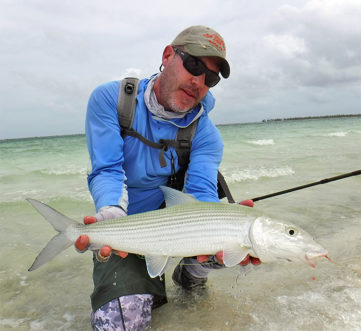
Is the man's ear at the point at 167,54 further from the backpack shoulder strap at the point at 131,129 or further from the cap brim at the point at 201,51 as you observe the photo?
the backpack shoulder strap at the point at 131,129

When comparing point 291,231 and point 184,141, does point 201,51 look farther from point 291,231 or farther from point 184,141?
point 291,231

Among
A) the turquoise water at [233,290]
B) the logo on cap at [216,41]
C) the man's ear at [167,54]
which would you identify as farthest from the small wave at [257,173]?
the logo on cap at [216,41]

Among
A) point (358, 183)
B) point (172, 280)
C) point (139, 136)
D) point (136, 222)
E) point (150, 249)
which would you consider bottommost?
point (358, 183)

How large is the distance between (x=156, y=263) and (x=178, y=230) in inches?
14.0

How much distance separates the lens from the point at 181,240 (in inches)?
111

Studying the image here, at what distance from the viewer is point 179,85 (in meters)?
3.70

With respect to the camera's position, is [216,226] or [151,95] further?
[151,95]

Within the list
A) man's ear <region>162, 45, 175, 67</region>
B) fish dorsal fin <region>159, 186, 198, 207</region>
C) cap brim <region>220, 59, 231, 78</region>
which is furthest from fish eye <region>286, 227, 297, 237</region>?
man's ear <region>162, 45, 175, 67</region>

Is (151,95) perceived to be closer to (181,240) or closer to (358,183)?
(181,240)

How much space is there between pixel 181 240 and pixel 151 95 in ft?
5.96

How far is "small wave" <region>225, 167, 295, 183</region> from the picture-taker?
1079 centimetres

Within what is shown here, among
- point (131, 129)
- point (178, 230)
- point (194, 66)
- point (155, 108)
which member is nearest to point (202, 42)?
point (194, 66)

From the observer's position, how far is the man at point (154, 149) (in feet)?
10.8

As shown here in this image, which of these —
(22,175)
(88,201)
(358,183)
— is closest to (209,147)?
(88,201)
